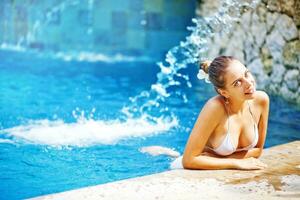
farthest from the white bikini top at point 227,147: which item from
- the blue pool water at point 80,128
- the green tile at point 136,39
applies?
the green tile at point 136,39

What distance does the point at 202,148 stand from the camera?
3371mm

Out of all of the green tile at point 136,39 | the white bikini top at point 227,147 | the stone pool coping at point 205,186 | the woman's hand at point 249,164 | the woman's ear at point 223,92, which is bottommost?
the stone pool coping at point 205,186

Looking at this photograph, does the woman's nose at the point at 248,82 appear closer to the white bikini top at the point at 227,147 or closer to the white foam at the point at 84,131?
the white bikini top at the point at 227,147

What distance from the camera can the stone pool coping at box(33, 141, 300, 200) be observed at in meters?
2.90

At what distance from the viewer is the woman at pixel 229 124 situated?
10.9 ft

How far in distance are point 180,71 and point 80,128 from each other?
5620 mm

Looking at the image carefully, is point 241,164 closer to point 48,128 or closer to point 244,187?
point 244,187

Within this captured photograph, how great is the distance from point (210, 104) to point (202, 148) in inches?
11.9

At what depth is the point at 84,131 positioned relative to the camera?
575 centimetres

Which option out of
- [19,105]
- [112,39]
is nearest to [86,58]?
[112,39]

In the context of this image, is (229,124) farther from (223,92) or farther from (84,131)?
(84,131)

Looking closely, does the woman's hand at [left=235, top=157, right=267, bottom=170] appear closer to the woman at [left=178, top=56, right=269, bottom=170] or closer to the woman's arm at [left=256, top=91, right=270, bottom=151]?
the woman at [left=178, top=56, right=269, bottom=170]

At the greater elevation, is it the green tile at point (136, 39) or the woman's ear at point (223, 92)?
the green tile at point (136, 39)

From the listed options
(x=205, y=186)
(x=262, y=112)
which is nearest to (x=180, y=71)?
(x=262, y=112)
